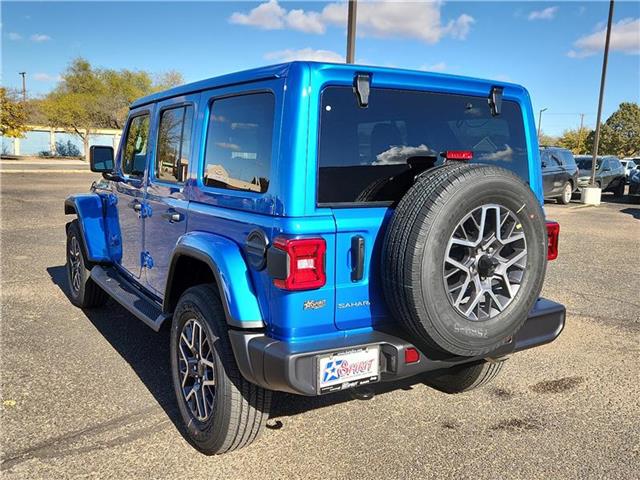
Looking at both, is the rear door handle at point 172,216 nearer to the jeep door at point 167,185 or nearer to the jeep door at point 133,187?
the jeep door at point 167,185

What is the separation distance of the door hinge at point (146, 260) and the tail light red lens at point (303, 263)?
182 centimetres

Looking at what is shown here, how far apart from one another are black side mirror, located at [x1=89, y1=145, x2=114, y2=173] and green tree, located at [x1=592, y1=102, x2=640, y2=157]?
2415 inches

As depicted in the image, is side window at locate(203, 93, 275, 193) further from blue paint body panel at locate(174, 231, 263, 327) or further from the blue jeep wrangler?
blue paint body panel at locate(174, 231, 263, 327)

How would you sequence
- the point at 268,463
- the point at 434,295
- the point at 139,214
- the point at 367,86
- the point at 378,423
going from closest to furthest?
the point at 434,295 < the point at 367,86 < the point at 268,463 < the point at 378,423 < the point at 139,214

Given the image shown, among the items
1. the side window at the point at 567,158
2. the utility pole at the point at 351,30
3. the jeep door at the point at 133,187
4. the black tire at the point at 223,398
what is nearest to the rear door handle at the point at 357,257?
the black tire at the point at 223,398

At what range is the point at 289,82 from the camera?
2.49 metres

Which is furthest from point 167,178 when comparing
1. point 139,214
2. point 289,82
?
point 289,82

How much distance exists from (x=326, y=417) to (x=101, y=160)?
10.7 ft

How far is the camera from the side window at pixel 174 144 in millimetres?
3426

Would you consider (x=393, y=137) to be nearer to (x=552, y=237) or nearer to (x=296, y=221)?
(x=296, y=221)

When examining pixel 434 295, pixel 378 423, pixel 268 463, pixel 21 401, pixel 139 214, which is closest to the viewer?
pixel 434 295

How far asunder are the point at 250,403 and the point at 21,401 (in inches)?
69.5

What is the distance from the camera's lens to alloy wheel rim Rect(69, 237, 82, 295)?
17.7 feet

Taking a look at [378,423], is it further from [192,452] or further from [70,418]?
Answer: [70,418]
